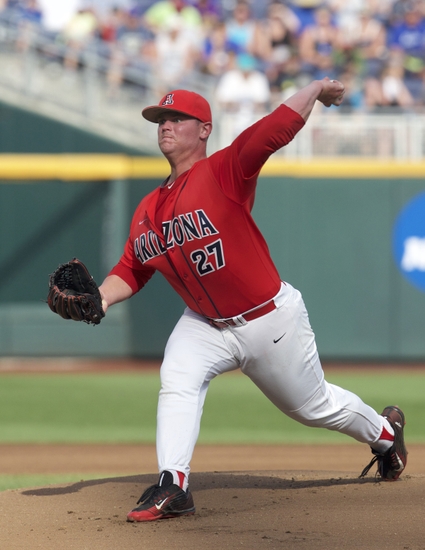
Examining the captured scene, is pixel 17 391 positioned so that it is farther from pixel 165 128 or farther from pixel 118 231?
pixel 165 128

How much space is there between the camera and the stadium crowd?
39.8 feet

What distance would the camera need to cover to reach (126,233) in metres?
12.5

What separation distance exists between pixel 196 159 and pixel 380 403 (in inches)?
204

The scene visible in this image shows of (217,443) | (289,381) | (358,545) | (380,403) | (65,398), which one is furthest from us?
(65,398)

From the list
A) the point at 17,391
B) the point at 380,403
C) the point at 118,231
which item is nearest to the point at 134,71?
the point at 118,231

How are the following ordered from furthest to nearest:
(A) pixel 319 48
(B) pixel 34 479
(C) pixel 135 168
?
(A) pixel 319 48 → (C) pixel 135 168 → (B) pixel 34 479

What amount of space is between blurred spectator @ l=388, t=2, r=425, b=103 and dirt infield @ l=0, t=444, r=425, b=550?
8.75 meters

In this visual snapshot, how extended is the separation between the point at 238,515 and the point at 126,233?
879cm

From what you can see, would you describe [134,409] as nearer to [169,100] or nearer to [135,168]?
[135,168]

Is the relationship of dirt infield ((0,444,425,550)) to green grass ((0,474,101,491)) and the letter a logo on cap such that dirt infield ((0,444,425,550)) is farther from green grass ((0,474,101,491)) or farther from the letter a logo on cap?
the letter a logo on cap

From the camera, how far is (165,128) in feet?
13.3

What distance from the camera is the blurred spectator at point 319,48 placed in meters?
12.6

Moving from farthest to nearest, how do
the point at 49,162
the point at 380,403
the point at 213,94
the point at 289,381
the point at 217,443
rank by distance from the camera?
the point at 49,162 < the point at 213,94 < the point at 380,403 < the point at 217,443 < the point at 289,381

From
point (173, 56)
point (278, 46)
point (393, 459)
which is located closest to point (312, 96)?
point (393, 459)
